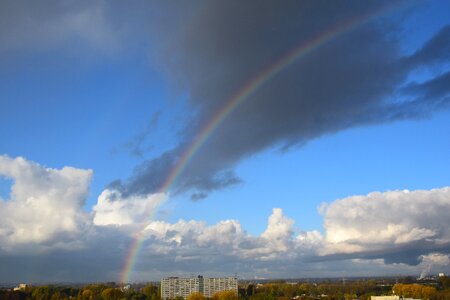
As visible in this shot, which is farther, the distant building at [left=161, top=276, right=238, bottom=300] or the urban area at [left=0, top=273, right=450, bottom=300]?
the distant building at [left=161, top=276, right=238, bottom=300]

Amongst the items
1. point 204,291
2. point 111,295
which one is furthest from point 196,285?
point 111,295

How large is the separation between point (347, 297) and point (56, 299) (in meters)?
80.4

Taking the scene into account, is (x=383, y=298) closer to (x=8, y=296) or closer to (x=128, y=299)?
(x=128, y=299)

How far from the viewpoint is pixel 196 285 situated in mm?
A: 184250

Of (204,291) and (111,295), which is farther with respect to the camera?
(204,291)

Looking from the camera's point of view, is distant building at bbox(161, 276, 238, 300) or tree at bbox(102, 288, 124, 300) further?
distant building at bbox(161, 276, 238, 300)

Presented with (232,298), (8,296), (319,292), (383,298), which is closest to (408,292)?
(383,298)

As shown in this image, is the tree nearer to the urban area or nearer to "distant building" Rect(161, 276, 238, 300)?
the urban area

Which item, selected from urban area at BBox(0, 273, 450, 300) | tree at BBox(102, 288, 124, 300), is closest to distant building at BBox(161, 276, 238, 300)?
urban area at BBox(0, 273, 450, 300)

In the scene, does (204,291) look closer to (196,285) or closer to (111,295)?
(196,285)

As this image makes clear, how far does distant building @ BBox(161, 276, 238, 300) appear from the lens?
17500 cm

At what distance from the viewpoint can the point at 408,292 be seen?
146750mm

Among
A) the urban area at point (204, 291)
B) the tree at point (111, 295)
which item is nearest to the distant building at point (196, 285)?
the urban area at point (204, 291)

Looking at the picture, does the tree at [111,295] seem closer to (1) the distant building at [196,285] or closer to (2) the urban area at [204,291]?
(2) the urban area at [204,291]
